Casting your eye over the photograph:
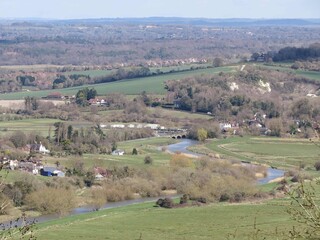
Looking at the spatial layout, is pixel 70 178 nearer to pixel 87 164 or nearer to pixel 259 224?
pixel 87 164

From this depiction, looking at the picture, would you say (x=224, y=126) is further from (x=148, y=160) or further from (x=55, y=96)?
(x=55, y=96)

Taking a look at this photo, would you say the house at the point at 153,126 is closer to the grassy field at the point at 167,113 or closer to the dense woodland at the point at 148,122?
the dense woodland at the point at 148,122

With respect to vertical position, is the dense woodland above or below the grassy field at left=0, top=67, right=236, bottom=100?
above

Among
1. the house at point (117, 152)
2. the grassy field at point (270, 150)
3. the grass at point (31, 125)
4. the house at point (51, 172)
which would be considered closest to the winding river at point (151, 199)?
the grassy field at point (270, 150)

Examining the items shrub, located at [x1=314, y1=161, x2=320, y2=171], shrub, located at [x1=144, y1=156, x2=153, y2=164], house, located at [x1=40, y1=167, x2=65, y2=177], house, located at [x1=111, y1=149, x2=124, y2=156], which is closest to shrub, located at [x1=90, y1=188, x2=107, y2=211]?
house, located at [x1=40, y1=167, x2=65, y2=177]

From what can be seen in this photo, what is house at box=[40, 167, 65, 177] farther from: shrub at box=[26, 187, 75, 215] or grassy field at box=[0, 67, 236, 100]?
grassy field at box=[0, 67, 236, 100]

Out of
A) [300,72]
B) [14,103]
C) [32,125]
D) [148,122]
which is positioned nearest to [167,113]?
[148,122]
